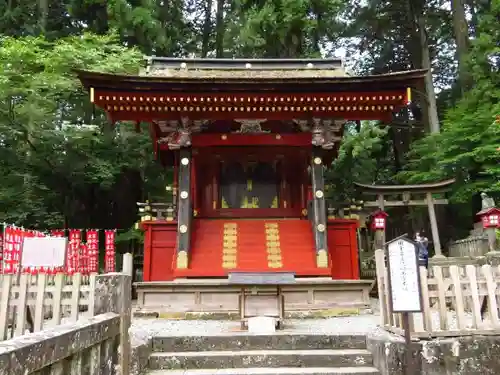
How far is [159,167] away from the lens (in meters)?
19.7

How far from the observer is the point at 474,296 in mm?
5051

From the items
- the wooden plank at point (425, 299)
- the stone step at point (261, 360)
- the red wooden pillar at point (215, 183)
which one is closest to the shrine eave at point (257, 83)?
the red wooden pillar at point (215, 183)

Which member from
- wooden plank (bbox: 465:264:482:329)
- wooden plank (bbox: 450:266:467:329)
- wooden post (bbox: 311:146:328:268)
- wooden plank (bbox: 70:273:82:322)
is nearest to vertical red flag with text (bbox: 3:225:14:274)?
wooden plank (bbox: 70:273:82:322)

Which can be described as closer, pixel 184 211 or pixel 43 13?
pixel 184 211

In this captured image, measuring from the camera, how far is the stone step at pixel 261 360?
565cm

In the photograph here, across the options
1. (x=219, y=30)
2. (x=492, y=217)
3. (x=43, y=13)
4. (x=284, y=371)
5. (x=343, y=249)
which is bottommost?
(x=284, y=371)

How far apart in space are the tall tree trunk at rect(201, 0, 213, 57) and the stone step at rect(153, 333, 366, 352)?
21.4 metres

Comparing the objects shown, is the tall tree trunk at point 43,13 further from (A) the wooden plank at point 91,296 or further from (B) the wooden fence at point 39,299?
(A) the wooden plank at point 91,296

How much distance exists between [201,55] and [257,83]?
1630 centimetres

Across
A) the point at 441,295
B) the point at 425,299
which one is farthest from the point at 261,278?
the point at 441,295

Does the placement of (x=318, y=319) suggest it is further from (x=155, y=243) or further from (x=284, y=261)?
(x=155, y=243)

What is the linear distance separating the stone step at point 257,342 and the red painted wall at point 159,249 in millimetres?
5707

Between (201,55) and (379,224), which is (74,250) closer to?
(379,224)

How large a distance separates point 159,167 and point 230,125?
7.98 meters
